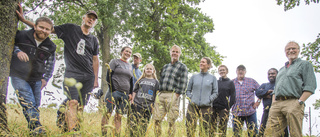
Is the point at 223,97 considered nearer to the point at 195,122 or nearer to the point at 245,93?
the point at 245,93

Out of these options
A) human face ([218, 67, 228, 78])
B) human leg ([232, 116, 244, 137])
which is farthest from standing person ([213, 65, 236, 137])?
human leg ([232, 116, 244, 137])

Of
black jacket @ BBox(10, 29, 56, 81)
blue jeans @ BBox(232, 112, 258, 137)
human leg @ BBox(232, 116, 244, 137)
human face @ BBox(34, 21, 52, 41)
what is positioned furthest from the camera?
human face @ BBox(34, 21, 52, 41)

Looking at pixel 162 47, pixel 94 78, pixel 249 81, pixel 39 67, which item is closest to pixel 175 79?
pixel 94 78

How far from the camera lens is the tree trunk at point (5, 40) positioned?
2264 millimetres

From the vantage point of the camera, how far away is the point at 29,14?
27.1ft

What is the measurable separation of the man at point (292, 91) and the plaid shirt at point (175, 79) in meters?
1.65

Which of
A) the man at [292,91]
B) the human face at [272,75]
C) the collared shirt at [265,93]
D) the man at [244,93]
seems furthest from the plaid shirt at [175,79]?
the human face at [272,75]

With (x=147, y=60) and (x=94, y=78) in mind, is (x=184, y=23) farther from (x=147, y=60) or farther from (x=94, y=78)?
(x=94, y=78)

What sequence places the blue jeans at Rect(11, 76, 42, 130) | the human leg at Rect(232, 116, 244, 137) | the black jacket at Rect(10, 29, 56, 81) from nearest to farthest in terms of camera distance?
the human leg at Rect(232, 116, 244, 137) < the blue jeans at Rect(11, 76, 42, 130) < the black jacket at Rect(10, 29, 56, 81)

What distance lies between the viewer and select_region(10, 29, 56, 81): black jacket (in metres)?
2.64

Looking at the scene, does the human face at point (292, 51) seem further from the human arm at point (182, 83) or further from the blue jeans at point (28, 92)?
the blue jeans at point (28, 92)

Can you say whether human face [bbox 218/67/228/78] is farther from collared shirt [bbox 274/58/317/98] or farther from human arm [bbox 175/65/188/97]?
collared shirt [bbox 274/58/317/98]

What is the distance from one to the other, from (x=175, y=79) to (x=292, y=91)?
202 cm

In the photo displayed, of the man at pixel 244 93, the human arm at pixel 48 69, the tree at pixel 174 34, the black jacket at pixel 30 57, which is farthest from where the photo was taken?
the tree at pixel 174 34
